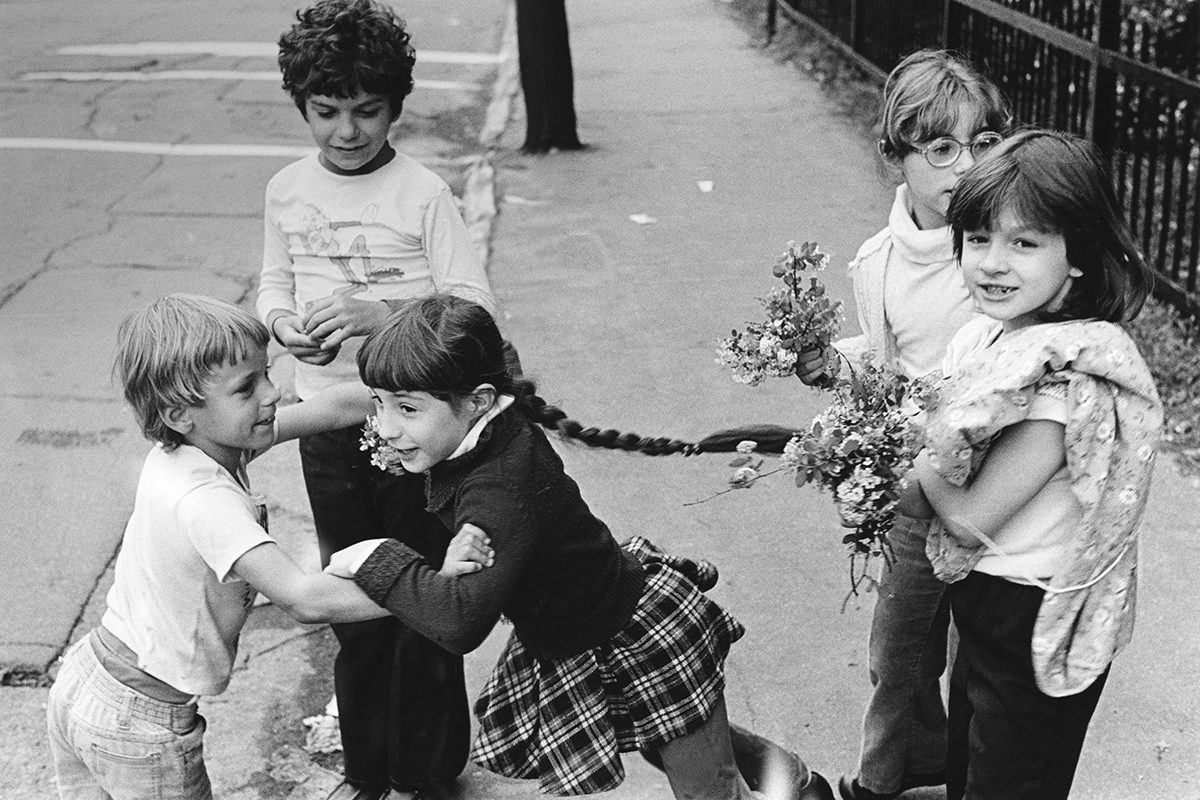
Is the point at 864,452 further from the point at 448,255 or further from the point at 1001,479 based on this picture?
the point at 448,255

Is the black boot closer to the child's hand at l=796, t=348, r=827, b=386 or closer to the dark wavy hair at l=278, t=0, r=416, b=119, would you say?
the child's hand at l=796, t=348, r=827, b=386

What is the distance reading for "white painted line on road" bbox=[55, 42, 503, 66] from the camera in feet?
41.4

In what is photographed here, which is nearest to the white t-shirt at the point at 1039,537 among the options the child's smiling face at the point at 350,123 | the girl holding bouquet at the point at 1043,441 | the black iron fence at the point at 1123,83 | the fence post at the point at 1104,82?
the girl holding bouquet at the point at 1043,441

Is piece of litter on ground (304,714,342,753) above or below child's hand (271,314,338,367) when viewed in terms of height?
below

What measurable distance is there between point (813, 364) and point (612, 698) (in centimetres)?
74

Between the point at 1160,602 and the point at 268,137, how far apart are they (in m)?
7.44

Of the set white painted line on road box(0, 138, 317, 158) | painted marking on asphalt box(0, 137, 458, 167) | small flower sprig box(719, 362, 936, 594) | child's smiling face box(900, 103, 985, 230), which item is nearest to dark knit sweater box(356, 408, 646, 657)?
small flower sprig box(719, 362, 936, 594)

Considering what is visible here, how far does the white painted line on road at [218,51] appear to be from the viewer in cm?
1261

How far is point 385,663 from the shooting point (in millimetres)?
3332

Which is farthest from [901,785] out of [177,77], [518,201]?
[177,77]

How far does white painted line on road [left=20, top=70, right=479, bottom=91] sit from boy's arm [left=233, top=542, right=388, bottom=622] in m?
9.51

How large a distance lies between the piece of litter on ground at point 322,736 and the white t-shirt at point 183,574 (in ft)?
3.23

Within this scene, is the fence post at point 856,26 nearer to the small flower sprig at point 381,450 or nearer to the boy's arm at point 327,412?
the boy's arm at point 327,412

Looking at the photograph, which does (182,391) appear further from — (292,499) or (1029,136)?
(292,499)
